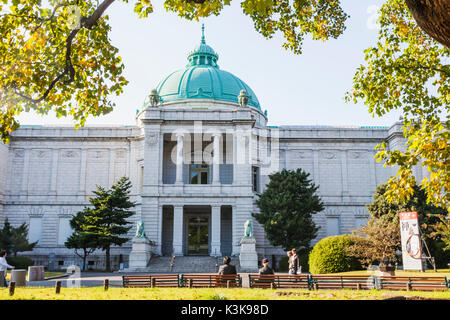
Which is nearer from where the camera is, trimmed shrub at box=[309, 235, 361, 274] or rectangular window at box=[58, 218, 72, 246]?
trimmed shrub at box=[309, 235, 361, 274]

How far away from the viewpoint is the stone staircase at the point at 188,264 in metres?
→ 29.8

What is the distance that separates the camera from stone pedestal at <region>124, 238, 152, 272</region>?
30578 millimetres

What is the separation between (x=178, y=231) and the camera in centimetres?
3566

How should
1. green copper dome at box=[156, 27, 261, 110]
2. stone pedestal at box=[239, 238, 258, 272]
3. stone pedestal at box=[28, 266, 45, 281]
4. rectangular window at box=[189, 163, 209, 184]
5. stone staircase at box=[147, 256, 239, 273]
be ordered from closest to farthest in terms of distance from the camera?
stone pedestal at box=[28, 266, 45, 281] → stone staircase at box=[147, 256, 239, 273] → stone pedestal at box=[239, 238, 258, 272] → rectangular window at box=[189, 163, 209, 184] → green copper dome at box=[156, 27, 261, 110]

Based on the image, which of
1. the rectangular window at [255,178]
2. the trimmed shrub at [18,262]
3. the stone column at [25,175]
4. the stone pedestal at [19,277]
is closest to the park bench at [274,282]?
the stone pedestal at [19,277]

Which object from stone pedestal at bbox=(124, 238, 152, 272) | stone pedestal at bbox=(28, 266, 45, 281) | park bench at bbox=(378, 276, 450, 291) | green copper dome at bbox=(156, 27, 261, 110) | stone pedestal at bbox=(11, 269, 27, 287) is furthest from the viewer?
green copper dome at bbox=(156, 27, 261, 110)

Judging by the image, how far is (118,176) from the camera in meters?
42.8

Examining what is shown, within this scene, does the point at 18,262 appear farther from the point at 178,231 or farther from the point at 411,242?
the point at 411,242

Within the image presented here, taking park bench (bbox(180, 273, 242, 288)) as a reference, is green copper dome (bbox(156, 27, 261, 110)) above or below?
above

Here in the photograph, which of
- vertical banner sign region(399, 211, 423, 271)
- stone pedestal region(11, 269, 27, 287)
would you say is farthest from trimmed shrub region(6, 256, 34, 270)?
vertical banner sign region(399, 211, 423, 271)

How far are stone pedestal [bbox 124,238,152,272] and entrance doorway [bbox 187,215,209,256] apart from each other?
829cm

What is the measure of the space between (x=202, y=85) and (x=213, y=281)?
34787 millimetres

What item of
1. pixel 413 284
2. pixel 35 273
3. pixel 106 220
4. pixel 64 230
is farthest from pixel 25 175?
pixel 413 284

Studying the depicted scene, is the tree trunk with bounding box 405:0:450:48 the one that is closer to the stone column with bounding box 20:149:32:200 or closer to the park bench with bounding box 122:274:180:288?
the park bench with bounding box 122:274:180:288
